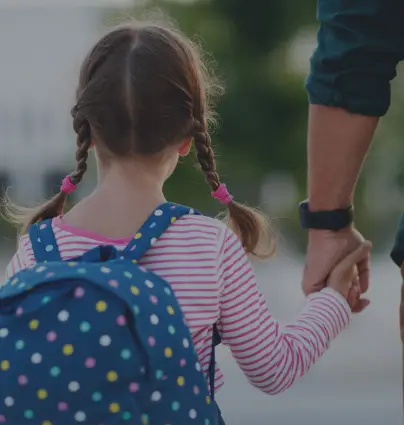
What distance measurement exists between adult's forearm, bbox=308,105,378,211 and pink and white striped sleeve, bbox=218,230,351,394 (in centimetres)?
38

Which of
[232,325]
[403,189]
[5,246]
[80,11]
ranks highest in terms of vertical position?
[232,325]

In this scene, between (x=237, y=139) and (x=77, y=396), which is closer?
(x=77, y=396)

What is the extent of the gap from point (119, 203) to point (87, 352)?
302 mm

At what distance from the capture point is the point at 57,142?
12203mm

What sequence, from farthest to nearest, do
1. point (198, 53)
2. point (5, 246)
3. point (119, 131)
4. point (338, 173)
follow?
point (5, 246), point (338, 173), point (198, 53), point (119, 131)

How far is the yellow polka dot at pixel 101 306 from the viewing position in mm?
1492

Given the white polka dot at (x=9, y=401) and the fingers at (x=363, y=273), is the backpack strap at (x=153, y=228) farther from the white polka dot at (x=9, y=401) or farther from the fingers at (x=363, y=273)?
the fingers at (x=363, y=273)

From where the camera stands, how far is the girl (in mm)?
1672

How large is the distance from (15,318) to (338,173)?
90cm

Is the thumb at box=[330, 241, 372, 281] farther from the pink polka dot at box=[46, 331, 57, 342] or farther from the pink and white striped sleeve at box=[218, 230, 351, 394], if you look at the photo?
the pink polka dot at box=[46, 331, 57, 342]

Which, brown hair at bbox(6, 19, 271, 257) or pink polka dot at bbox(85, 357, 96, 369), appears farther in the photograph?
brown hair at bbox(6, 19, 271, 257)

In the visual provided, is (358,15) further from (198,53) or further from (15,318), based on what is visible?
(15,318)

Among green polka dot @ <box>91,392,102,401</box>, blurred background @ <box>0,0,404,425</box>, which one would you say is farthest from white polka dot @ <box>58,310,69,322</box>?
blurred background @ <box>0,0,404,425</box>

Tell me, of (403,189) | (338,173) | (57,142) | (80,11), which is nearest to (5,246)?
(57,142)
